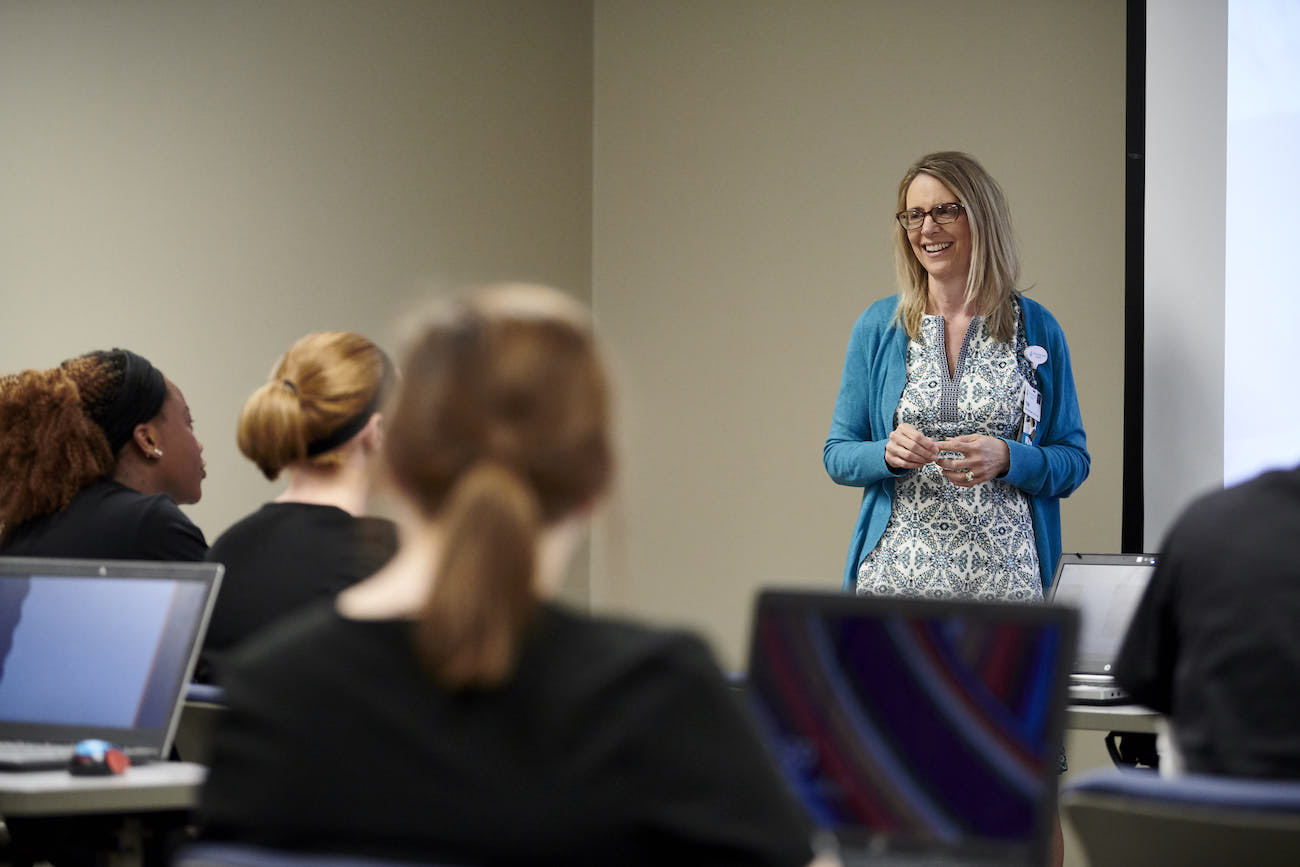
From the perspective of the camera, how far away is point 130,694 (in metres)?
2.12

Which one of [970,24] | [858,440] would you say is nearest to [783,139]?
[970,24]

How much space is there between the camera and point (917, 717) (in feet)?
4.63

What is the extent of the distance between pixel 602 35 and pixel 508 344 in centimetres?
470

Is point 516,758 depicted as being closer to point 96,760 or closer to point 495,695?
point 495,695

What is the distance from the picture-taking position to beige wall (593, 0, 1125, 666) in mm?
4328

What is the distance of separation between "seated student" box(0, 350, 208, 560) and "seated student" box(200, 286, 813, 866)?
1.72 meters

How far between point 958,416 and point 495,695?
2323 millimetres

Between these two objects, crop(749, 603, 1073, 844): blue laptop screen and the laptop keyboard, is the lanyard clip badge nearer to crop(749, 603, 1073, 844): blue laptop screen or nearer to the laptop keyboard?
crop(749, 603, 1073, 844): blue laptop screen

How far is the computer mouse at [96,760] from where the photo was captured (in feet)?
6.32

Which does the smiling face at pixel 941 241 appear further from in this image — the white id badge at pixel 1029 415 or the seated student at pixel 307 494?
the seated student at pixel 307 494

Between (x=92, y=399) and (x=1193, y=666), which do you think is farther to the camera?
(x=92, y=399)

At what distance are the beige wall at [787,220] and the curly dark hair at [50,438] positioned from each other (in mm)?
2075

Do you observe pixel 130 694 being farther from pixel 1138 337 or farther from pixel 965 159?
pixel 1138 337

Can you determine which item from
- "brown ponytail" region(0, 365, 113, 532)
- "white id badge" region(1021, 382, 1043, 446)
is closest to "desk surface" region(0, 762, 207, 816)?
"brown ponytail" region(0, 365, 113, 532)
